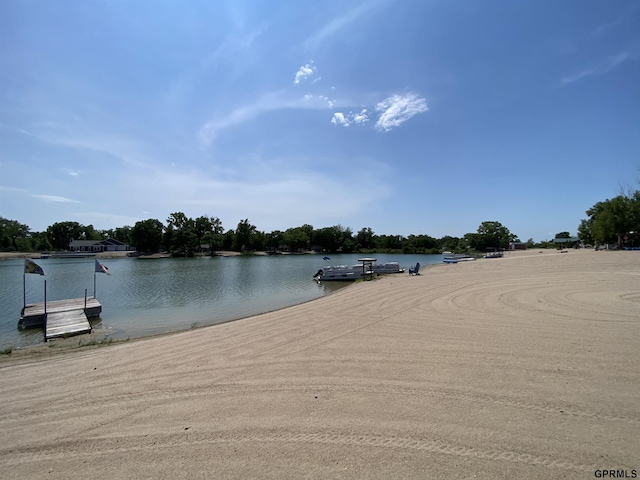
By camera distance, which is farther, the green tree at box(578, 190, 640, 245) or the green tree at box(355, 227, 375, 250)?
the green tree at box(355, 227, 375, 250)

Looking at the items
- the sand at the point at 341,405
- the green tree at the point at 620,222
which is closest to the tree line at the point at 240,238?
the green tree at the point at 620,222

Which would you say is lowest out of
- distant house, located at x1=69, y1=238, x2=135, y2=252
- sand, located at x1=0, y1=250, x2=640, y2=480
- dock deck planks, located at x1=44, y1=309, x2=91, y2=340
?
dock deck planks, located at x1=44, y1=309, x2=91, y2=340

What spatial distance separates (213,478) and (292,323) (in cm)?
755

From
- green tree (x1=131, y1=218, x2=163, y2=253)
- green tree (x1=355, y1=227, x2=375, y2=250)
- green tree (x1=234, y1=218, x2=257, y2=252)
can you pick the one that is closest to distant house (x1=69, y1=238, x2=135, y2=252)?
green tree (x1=131, y1=218, x2=163, y2=253)

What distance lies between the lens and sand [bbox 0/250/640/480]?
10.7 ft

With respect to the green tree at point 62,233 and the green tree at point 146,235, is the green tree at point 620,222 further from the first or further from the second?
the green tree at point 62,233

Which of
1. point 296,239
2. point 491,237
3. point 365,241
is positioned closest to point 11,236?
point 296,239

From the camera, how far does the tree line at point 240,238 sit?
4104 inches

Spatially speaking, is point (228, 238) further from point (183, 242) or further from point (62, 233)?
point (62, 233)

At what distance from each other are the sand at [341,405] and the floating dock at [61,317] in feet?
16.5

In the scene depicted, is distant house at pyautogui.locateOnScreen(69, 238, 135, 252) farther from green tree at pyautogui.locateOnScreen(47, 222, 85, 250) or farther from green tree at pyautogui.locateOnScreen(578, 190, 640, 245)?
green tree at pyautogui.locateOnScreen(578, 190, 640, 245)

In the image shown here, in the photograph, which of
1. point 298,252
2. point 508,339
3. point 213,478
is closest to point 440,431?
point 213,478

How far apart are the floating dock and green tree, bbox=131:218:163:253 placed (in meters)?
98.0

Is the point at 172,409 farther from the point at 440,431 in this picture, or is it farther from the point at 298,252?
the point at 298,252
